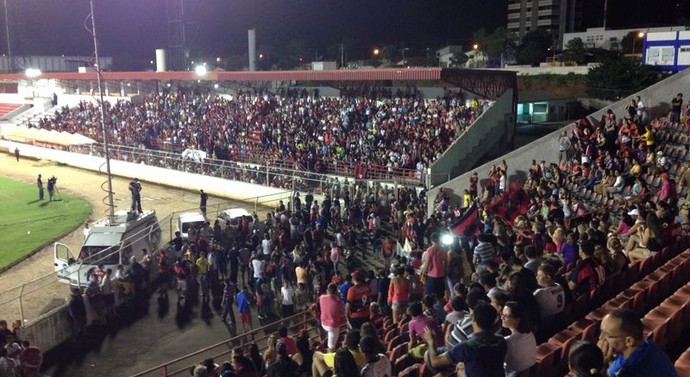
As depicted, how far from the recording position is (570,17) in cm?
10988

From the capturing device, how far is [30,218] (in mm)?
24641

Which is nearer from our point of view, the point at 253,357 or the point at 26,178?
the point at 253,357

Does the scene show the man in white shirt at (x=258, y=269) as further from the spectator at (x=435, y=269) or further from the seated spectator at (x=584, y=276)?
the seated spectator at (x=584, y=276)

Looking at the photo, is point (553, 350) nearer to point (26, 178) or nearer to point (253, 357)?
point (253, 357)

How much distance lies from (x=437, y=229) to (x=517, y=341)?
9281 mm

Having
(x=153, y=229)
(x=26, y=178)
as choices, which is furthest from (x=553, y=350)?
(x=26, y=178)

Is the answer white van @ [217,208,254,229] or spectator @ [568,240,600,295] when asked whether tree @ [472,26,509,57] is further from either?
spectator @ [568,240,600,295]

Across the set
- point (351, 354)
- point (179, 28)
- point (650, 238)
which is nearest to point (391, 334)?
point (351, 354)

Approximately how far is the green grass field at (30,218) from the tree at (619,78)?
97.8 feet

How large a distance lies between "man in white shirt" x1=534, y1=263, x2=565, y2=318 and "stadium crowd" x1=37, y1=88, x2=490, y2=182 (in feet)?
58.6

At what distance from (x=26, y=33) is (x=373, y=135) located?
290 feet

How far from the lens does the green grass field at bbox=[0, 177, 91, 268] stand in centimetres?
2025

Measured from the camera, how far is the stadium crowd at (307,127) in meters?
25.7

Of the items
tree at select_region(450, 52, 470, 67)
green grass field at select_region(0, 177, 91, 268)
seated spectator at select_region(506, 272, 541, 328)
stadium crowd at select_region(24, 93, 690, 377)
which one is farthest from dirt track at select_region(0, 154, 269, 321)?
tree at select_region(450, 52, 470, 67)
